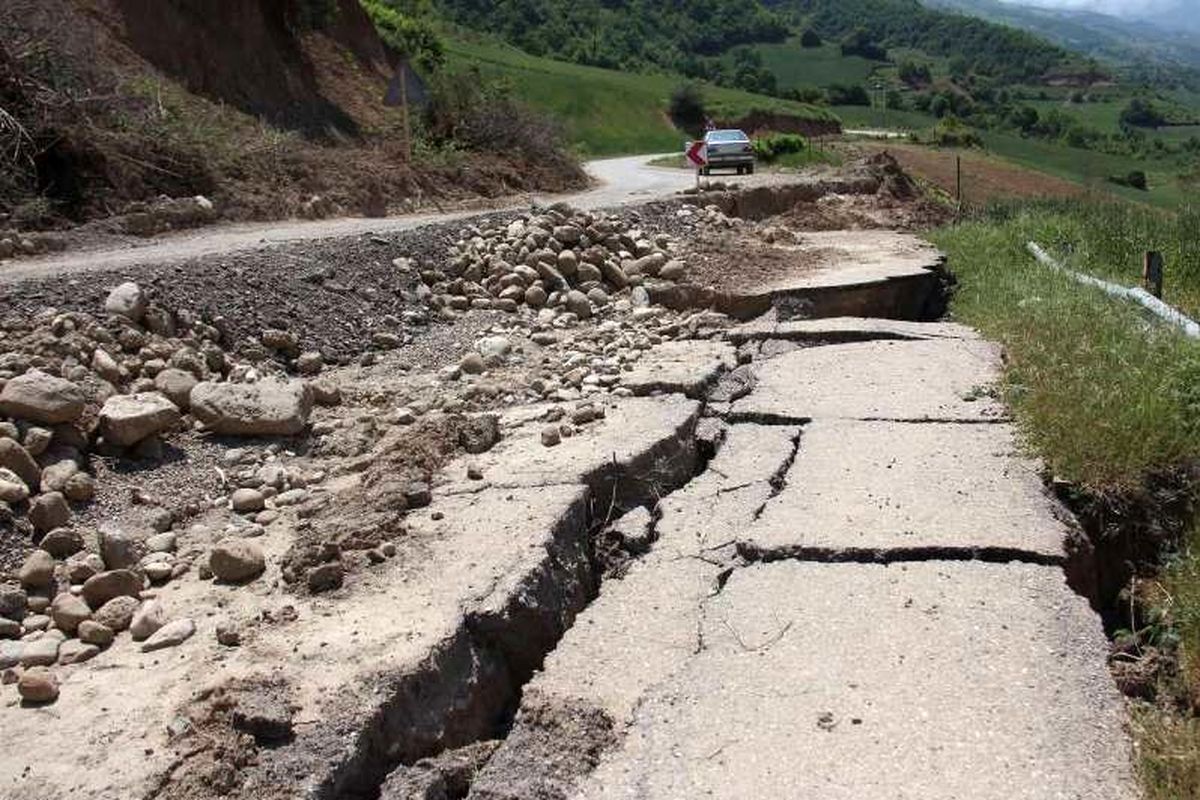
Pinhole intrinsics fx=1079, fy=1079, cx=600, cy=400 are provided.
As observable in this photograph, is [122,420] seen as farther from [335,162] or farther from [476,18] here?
[476,18]

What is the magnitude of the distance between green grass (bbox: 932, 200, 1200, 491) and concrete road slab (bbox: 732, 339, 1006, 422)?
196 millimetres

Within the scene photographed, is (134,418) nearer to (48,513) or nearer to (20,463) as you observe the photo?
(20,463)

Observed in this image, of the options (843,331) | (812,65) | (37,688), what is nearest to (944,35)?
(812,65)

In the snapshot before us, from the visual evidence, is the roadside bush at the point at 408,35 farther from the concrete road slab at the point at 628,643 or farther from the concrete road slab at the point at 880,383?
the concrete road slab at the point at 628,643

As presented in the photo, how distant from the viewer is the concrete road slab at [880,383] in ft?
17.2

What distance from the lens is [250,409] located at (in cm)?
509

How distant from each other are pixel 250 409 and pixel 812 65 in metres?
99.7

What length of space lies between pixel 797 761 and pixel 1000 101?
335 feet

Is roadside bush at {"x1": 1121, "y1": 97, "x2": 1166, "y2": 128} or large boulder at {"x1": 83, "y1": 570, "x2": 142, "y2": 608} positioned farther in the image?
roadside bush at {"x1": 1121, "y1": 97, "x2": 1166, "y2": 128}

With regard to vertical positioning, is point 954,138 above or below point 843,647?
below

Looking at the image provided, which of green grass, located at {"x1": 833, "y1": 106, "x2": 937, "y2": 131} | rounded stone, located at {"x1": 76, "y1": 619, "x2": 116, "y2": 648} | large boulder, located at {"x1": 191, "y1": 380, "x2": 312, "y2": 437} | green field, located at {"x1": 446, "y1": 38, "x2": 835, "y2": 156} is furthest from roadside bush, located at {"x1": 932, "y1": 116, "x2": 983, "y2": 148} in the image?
rounded stone, located at {"x1": 76, "y1": 619, "x2": 116, "y2": 648}

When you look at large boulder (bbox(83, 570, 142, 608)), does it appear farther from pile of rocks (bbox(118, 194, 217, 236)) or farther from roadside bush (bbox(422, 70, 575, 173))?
roadside bush (bbox(422, 70, 575, 173))

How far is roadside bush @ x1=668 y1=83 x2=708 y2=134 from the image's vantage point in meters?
52.1

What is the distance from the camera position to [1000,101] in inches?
3733
